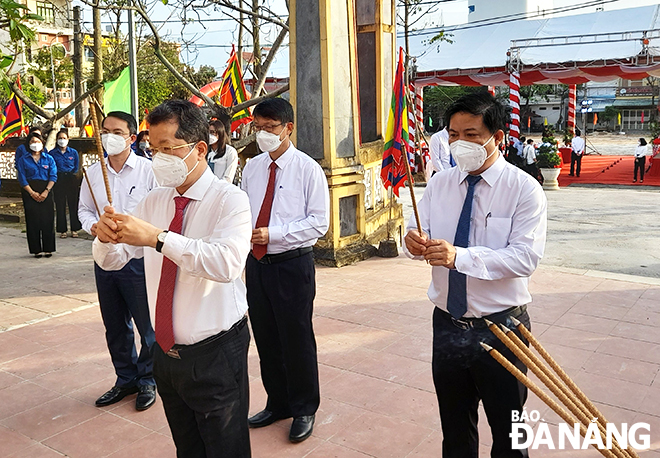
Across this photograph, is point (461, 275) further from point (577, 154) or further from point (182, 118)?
point (577, 154)

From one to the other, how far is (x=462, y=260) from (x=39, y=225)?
8.25m

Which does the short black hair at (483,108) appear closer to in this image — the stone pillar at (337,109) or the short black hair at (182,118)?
the short black hair at (182,118)

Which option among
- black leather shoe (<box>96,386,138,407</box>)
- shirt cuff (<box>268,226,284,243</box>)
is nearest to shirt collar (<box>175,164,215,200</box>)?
shirt cuff (<box>268,226,284,243</box>)

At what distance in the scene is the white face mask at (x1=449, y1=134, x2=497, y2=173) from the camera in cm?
272

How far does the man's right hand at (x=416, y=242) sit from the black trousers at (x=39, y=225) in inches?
313

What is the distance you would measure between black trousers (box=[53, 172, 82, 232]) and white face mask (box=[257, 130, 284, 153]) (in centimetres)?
805

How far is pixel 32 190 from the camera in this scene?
31.6 ft

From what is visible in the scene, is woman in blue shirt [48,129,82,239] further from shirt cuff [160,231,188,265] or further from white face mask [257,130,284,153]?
shirt cuff [160,231,188,265]

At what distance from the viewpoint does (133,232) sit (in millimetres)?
2211

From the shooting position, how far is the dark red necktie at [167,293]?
2557 mm

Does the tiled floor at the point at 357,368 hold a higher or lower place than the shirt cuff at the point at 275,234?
lower

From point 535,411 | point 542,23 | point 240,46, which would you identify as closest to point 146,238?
point 535,411

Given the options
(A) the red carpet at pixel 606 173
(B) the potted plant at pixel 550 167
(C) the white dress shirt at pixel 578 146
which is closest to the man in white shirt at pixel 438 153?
(B) the potted plant at pixel 550 167

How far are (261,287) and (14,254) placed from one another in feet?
24.0
